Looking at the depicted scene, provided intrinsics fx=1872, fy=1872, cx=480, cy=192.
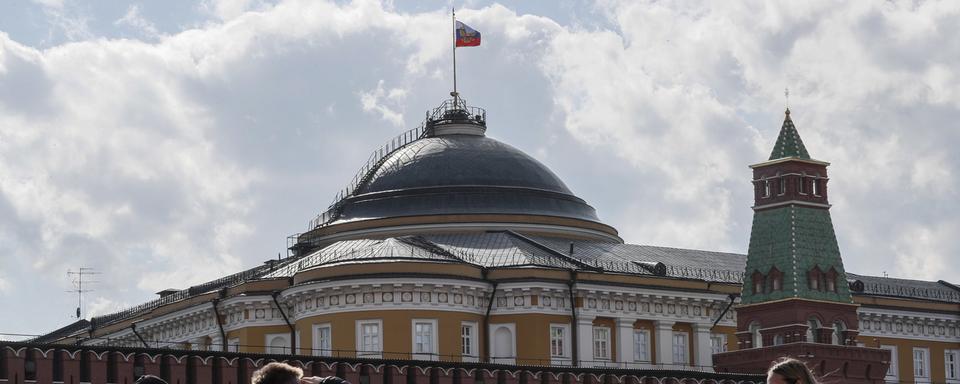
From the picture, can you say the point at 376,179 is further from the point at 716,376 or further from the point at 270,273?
the point at 716,376

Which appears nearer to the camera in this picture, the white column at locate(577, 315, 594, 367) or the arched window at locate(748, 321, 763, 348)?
the white column at locate(577, 315, 594, 367)

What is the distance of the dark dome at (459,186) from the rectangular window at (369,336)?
8843 millimetres

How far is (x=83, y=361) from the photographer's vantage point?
2076 inches

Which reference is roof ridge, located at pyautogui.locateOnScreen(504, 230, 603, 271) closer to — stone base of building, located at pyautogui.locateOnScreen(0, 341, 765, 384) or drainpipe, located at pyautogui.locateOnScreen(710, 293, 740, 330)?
drainpipe, located at pyautogui.locateOnScreen(710, 293, 740, 330)

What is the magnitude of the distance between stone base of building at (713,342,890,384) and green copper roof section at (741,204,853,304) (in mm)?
2061

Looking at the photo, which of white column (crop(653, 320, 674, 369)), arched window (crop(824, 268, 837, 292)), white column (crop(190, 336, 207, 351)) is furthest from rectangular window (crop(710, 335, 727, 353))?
white column (crop(190, 336, 207, 351))

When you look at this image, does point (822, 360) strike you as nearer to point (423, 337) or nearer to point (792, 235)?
point (792, 235)

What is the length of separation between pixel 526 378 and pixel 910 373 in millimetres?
28718

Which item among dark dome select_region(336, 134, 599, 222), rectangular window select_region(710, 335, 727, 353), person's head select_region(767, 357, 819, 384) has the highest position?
dark dome select_region(336, 134, 599, 222)

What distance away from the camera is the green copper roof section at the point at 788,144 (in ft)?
243

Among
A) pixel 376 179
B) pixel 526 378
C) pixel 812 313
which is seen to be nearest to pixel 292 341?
pixel 376 179

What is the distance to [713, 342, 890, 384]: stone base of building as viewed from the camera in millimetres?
71188

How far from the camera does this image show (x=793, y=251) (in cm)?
7225

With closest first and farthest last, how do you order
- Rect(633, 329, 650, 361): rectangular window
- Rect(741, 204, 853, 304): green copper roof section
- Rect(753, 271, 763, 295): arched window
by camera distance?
Rect(741, 204, 853, 304): green copper roof section
Rect(753, 271, 763, 295): arched window
Rect(633, 329, 650, 361): rectangular window
